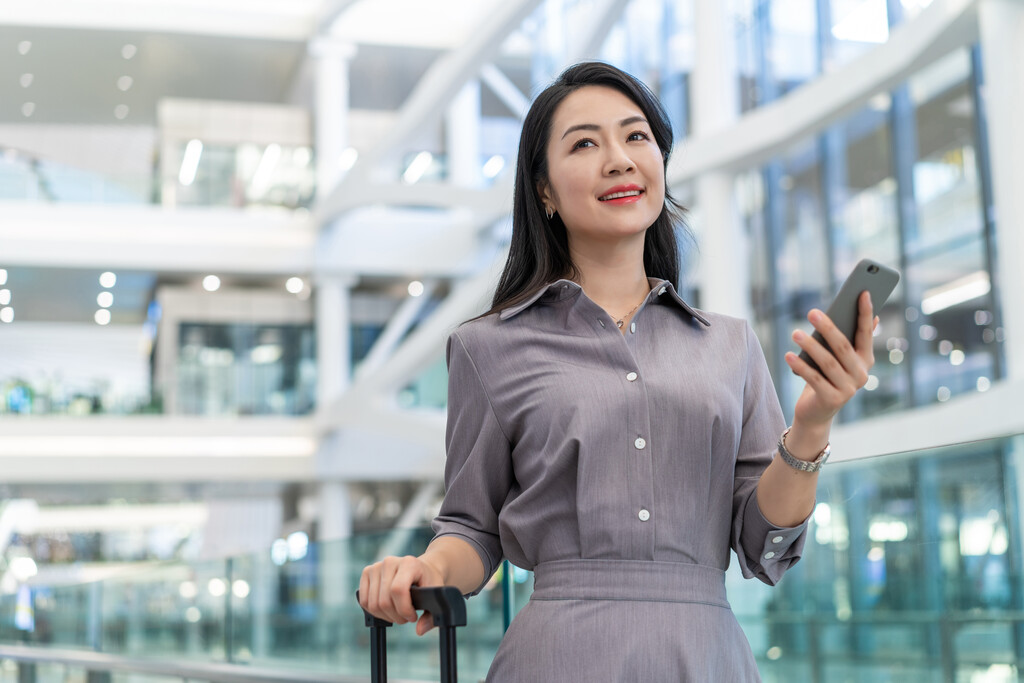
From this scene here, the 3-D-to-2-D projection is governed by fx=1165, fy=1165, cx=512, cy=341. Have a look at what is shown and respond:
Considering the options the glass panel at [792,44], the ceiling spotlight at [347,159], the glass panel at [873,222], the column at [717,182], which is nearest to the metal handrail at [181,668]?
the column at [717,182]

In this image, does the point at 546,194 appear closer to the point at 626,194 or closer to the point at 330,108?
the point at 626,194

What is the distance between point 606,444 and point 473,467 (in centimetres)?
19

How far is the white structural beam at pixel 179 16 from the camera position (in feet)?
57.2

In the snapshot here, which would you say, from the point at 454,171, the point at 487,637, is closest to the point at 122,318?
the point at 454,171

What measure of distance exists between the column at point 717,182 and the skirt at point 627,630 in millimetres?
8524

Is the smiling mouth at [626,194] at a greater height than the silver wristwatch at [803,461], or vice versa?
the smiling mouth at [626,194]

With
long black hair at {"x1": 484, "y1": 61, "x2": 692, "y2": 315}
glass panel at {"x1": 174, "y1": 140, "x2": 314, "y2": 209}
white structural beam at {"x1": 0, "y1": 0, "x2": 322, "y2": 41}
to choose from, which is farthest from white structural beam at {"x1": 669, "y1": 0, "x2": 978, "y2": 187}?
white structural beam at {"x1": 0, "y1": 0, "x2": 322, "y2": 41}

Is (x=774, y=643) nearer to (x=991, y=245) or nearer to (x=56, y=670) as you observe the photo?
(x=56, y=670)

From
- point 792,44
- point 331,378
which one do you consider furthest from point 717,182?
point 331,378

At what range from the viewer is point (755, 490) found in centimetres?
149

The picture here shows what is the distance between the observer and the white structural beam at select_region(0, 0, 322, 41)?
57.2ft

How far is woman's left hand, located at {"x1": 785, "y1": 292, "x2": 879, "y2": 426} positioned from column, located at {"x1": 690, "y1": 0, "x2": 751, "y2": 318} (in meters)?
8.67

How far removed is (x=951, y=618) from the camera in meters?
2.17

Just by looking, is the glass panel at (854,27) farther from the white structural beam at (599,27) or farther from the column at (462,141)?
the column at (462,141)
